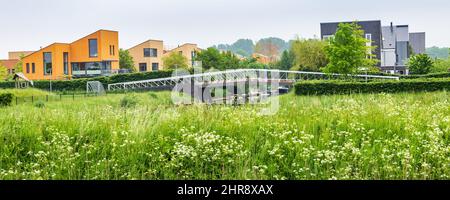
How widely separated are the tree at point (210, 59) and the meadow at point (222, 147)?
33.9 feet

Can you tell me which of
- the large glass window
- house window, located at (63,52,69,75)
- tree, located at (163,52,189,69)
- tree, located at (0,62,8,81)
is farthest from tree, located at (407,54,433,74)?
tree, located at (0,62,8,81)

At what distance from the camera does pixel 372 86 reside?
46.7 feet

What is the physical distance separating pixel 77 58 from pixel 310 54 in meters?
8.86

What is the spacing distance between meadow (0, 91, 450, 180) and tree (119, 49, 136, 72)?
1052 centimetres

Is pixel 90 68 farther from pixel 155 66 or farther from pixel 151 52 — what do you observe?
pixel 155 66

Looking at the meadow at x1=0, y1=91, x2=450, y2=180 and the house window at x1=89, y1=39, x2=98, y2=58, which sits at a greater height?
the house window at x1=89, y1=39, x2=98, y2=58

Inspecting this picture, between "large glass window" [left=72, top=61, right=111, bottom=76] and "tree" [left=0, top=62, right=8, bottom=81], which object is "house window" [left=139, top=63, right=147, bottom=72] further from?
"tree" [left=0, top=62, right=8, bottom=81]

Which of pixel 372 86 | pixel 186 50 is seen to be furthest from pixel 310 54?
pixel 186 50

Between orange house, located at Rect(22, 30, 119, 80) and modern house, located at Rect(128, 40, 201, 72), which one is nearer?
orange house, located at Rect(22, 30, 119, 80)

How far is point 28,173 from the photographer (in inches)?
141

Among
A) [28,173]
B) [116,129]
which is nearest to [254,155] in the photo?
[116,129]

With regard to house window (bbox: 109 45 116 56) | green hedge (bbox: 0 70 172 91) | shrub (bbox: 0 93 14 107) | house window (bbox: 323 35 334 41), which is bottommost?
shrub (bbox: 0 93 14 107)

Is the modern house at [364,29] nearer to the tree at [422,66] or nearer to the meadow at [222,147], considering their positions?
the tree at [422,66]

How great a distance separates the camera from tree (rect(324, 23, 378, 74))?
703 inches
